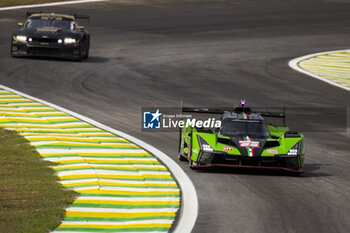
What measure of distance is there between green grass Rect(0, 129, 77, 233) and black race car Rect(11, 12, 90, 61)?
12.8 m

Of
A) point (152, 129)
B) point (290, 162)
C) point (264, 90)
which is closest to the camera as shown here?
point (290, 162)

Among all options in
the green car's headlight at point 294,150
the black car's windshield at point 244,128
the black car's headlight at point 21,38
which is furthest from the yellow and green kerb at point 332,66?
the green car's headlight at point 294,150

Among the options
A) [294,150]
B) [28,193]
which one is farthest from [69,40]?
[28,193]

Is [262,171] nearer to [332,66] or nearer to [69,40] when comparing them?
[69,40]

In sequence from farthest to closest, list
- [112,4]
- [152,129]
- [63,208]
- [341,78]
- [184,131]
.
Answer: [112,4], [341,78], [152,129], [184,131], [63,208]

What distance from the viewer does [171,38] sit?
37938 millimetres

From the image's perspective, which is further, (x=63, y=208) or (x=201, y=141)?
(x=201, y=141)

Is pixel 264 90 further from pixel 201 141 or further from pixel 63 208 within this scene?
pixel 63 208

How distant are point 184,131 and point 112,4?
31760 millimetres

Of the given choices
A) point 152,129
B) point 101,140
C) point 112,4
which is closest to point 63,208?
point 101,140

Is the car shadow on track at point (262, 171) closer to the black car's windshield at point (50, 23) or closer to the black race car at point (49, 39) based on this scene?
the black race car at point (49, 39)

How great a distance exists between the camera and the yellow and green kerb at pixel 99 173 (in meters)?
10.7

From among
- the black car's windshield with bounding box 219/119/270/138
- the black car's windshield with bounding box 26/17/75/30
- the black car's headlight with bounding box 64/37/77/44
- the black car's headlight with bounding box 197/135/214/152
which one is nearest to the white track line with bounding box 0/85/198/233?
the black car's headlight with bounding box 197/135/214/152

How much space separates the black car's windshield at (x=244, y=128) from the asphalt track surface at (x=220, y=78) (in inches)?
29.6
